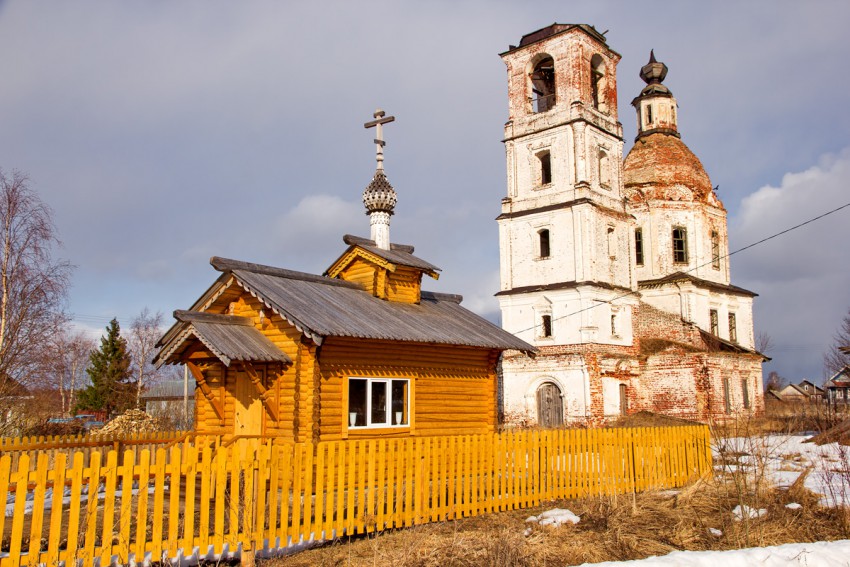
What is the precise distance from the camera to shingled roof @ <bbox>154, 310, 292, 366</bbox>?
12586 mm

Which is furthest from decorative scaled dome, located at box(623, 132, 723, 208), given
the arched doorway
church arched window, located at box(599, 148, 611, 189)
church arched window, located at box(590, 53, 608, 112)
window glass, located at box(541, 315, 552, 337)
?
the arched doorway

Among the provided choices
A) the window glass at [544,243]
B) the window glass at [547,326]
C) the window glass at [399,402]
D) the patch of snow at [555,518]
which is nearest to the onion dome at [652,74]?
the window glass at [544,243]

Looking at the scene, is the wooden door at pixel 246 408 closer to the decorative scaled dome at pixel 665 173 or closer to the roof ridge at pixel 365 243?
the roof ridge at pixel 365 243

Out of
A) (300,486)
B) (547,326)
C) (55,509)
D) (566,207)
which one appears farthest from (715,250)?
(55,509)

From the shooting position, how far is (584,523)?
10531mm

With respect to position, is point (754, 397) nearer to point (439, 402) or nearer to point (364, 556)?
point (439, 402)

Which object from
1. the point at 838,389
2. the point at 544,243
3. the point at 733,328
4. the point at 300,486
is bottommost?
the point at 300,486

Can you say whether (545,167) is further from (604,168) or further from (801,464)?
(801,464)

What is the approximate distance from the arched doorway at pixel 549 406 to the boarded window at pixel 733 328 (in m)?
12.2

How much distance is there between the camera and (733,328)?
3853cm

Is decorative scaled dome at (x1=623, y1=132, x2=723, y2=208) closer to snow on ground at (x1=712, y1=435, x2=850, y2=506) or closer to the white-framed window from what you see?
snow on ground at (x1=712, y1=435, x2=850, y2=506)

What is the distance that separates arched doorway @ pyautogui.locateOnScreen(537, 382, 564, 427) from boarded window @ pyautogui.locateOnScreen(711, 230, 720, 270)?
1253cm

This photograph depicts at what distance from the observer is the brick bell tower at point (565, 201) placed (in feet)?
105

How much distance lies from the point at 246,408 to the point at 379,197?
629 centimetres
